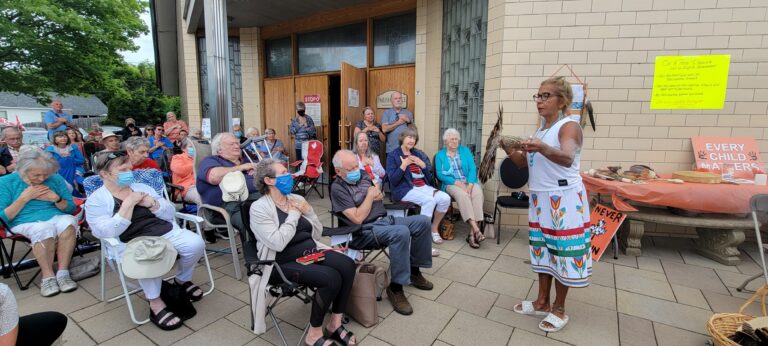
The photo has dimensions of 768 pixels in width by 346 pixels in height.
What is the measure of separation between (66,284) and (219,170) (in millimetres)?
1397

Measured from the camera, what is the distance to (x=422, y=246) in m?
2.71

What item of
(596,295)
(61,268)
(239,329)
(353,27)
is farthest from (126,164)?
(353,27)

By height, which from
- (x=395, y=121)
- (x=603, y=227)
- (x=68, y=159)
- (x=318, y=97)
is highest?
(x=318, y=97)

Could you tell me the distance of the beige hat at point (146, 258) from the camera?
2.13 metres

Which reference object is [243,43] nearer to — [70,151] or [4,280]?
[70,151]

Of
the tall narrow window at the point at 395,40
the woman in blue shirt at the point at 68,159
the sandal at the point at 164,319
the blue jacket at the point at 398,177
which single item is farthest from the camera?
the tall narrow window at the point at 395,40

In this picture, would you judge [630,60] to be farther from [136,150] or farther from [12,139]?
[12,139]

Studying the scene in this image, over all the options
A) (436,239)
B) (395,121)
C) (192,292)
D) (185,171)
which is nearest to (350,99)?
(395,121)

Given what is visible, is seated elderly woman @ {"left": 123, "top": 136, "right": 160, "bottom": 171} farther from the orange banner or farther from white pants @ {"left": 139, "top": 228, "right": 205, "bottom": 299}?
the orange banner

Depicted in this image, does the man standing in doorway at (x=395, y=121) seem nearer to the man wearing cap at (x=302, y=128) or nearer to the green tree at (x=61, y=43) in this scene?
the man wearing cap at (x=302, y=128)

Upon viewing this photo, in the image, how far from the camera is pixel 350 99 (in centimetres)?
562

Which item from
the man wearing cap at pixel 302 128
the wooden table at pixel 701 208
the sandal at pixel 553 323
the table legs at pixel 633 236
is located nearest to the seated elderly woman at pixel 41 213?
the sandal at pixel 553 323

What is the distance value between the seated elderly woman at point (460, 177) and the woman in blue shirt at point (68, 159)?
14.2 ft

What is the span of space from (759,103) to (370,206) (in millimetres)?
4153
